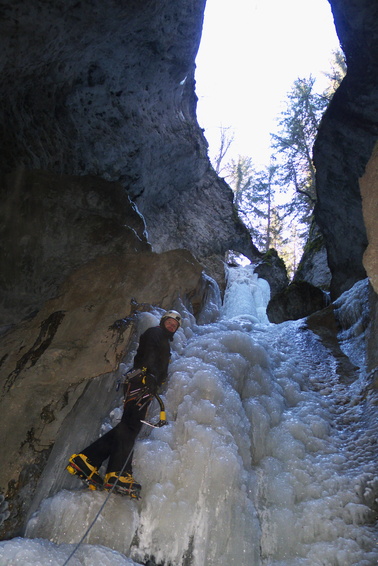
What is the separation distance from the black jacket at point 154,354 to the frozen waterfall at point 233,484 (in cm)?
47

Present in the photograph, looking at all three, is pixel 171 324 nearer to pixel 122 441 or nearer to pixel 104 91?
pixel 122 441

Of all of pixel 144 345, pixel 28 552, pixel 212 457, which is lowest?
pixel 28 552

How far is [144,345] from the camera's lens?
452 cm

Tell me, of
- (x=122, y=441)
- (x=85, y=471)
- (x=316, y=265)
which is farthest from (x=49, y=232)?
(x=316, y=265)

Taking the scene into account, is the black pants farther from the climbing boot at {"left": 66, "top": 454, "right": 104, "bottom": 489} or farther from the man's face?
the man's face

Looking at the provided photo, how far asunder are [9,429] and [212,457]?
7.47ft

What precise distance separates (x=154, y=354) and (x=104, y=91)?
5400 millimetres

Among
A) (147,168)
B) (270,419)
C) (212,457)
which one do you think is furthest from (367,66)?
(212,457)

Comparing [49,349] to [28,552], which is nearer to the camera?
[28,552]

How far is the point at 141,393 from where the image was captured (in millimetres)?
3979

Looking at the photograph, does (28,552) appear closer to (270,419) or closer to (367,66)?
(270,419)

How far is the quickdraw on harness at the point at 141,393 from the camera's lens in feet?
12.9

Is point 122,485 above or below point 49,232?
below

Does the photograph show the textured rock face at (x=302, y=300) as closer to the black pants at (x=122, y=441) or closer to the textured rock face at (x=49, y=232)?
the textured rock face at (x=49, y=232)
